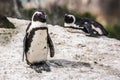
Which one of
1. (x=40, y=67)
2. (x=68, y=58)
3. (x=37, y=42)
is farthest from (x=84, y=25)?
(x=37, y=42)

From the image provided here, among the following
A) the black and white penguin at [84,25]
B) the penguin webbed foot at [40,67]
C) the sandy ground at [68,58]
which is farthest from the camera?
the black and white penguin at [84,25]

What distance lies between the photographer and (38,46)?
15.7ft

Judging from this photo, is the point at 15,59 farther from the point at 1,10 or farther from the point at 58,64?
the point at 1,10

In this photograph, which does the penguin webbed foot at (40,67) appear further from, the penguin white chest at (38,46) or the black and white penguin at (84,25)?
the black and white penguin at (84,25)

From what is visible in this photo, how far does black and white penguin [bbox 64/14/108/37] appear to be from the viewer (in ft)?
26.5

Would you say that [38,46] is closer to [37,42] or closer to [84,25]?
[37,42]

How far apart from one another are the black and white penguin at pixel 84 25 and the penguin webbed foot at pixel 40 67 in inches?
120

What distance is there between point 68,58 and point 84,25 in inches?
95.5

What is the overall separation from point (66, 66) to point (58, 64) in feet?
0.50

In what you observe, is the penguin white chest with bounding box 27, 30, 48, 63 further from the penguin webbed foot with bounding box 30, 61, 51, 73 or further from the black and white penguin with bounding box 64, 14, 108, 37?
the black and white penguin with bounding box 64, 14, 108, 37

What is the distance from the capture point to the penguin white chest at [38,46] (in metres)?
4.76

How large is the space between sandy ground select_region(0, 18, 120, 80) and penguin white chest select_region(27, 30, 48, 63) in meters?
0.21

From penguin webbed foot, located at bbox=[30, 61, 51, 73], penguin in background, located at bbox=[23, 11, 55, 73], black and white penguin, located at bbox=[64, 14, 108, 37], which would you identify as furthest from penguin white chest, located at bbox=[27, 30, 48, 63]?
black and white penguin, located at bbox=[64, 14, 108, 37]

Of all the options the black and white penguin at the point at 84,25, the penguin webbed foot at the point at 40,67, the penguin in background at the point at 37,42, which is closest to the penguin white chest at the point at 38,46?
the penguin in background at the point at 37,42
